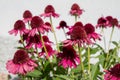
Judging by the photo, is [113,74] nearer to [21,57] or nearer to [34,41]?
[21,57]

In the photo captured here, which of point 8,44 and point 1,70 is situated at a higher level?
point 8,44

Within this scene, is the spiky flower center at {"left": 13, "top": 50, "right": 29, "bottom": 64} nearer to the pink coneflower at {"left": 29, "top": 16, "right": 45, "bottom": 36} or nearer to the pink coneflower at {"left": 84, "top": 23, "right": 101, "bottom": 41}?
the pink coneflower at {"left": 29, "top": 16, "right": 45, "bottom": 36}

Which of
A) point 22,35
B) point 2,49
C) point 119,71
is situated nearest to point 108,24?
point 22,35

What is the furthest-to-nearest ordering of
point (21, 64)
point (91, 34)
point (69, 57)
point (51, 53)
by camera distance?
point (51, 53) < point (91, 34) < point (69, 57) < point (21, 64)

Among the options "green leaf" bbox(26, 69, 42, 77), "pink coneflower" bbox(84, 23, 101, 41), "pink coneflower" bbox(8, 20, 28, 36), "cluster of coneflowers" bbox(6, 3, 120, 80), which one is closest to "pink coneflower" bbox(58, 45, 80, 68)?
"cluster of coneflowers" bbox(6, 3, 120, 80)

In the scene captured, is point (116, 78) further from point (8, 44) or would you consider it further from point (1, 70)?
point (8, 44)

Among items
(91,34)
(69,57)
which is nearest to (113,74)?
(69,57)

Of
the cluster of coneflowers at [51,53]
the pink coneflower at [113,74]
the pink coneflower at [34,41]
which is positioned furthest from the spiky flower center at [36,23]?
the pink coneflower at [113,74]

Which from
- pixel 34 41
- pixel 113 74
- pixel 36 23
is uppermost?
pixel 36 23

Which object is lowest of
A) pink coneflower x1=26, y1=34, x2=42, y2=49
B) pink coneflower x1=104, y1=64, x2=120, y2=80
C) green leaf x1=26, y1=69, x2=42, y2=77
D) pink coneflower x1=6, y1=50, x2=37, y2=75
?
pink coneflower x1=104, y1=64, x2=120, y2=80
